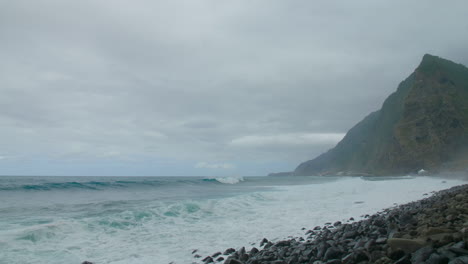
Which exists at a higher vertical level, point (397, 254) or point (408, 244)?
point (408, 244)

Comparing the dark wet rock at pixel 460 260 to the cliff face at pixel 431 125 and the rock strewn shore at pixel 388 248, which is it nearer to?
the rock strewn shore at pixel 388 248

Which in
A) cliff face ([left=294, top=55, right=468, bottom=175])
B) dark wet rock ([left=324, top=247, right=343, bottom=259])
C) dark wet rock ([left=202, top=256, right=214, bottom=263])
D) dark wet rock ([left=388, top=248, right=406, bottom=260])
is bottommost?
dark wet rock ([left=202, top=256, right=214, bottom=263])

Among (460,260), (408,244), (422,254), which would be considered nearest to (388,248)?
(408,244)

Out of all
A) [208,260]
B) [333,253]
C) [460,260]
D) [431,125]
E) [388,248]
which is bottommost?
[208,260]

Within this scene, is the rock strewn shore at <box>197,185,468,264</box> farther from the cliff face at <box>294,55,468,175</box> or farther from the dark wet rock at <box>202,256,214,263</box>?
the cliff face at <box>294,55,468,175</box>

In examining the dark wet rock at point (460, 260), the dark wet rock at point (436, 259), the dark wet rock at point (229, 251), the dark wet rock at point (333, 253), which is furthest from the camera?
the dark wet rock at point (229, 251)

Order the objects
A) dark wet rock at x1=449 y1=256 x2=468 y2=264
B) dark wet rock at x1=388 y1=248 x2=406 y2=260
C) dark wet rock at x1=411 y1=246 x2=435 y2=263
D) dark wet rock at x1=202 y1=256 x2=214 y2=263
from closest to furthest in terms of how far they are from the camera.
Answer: dark wet rock at x1=449 y1=256 x2=468 y2=264 → dark wet rock at x1=411 y1=246 x2=435 y2=263 → dark wet rock at x1=388 y1=248 x2=406 y2=260 → dark wet rock at x1=202 y1=256 x2=214 y2=263

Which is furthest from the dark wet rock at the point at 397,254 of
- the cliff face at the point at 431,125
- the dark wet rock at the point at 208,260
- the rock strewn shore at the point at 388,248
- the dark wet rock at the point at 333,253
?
the cliff face at the point at 431,125

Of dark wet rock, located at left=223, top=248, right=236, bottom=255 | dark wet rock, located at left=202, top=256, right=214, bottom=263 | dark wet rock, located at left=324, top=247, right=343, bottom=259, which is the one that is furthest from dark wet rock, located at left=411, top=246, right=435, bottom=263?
dark wet rock, located at left=223, top=248, right=236, bottom=255

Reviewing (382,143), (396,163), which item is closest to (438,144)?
(396,163)

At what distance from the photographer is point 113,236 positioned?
40.2 ft

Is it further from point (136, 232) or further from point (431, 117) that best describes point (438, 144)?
point (136, 232)

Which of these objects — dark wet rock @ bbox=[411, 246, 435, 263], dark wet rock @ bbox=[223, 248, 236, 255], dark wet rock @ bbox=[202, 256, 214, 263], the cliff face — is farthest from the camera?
the cliff face

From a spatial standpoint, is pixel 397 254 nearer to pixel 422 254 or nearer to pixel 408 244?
pixel 408 244
